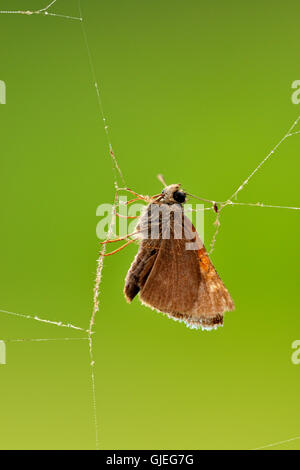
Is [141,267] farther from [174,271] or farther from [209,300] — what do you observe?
[209,300]

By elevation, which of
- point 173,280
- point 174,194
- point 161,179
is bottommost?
point 173,280

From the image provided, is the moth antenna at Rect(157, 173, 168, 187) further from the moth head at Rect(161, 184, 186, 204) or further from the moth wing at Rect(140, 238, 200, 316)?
the moth wing at Rect(140, 238, 200, 316)

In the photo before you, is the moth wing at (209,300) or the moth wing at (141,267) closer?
the moth wing at (209,300)

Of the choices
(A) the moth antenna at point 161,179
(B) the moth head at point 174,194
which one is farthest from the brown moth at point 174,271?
(A) the moth antenna at point 161,179

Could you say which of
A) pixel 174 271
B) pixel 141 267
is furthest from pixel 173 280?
pixel 141 267

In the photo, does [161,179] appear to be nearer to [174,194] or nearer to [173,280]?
[174,194]

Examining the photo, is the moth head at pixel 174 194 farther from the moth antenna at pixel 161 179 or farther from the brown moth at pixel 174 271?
the moth antenna at pixel 161 179

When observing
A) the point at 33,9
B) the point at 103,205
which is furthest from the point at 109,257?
the point at 33,9

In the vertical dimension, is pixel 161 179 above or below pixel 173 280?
above

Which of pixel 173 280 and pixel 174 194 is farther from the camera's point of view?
pixel 173 280
